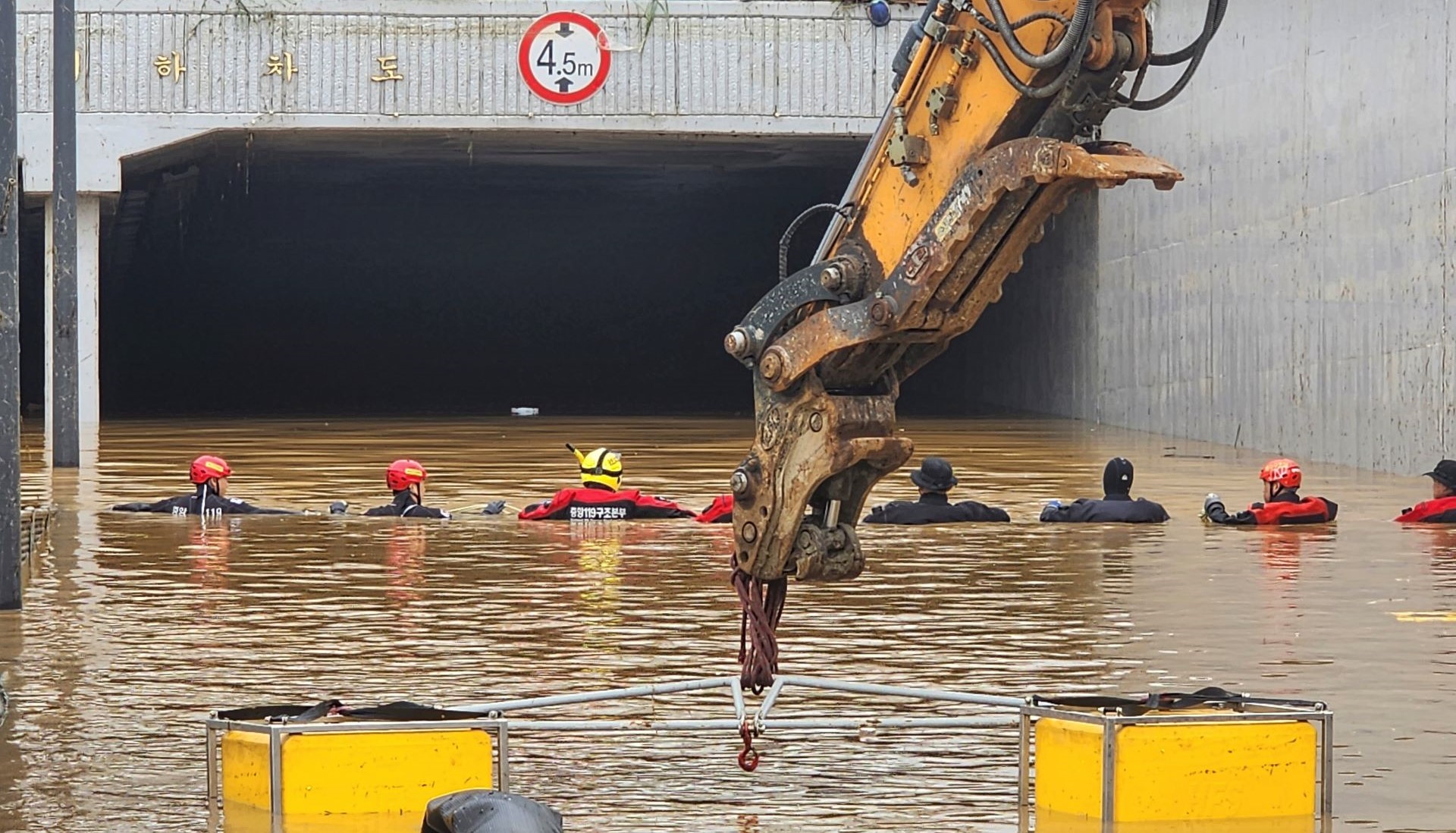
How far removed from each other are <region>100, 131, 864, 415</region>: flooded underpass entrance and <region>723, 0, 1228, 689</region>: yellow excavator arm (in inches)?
1454

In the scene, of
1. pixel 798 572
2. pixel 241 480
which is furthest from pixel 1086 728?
pixel 241 480

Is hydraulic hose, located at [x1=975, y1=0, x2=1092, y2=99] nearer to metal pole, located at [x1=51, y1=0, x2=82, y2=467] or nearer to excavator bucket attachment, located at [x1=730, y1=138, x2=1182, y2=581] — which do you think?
excavator bucket attachment, located at [x1=730, y1=138, x2=1182, y2=581]

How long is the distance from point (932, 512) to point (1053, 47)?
490 inches

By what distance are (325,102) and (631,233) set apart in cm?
1952

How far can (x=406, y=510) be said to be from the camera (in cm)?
1959

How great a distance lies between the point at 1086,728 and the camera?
753 centimetres

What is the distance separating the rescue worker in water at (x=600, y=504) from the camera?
64.3ft

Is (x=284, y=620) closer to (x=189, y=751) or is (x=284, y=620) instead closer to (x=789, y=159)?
(x=189, y=751)

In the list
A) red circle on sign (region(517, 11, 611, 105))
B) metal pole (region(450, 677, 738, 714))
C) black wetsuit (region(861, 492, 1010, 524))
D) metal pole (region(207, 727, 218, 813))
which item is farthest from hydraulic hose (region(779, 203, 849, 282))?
red circle on sign (region(517, 11, 611, 105))

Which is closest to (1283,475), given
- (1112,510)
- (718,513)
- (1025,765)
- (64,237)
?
(1112,510)

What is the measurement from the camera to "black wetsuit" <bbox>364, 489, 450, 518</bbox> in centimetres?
1958

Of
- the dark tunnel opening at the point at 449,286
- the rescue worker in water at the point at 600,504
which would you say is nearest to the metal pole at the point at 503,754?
the rescue worker in water at the point at 600,504

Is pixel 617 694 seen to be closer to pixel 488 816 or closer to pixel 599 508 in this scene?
pixel 488 816

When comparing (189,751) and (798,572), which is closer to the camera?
(798,572)
